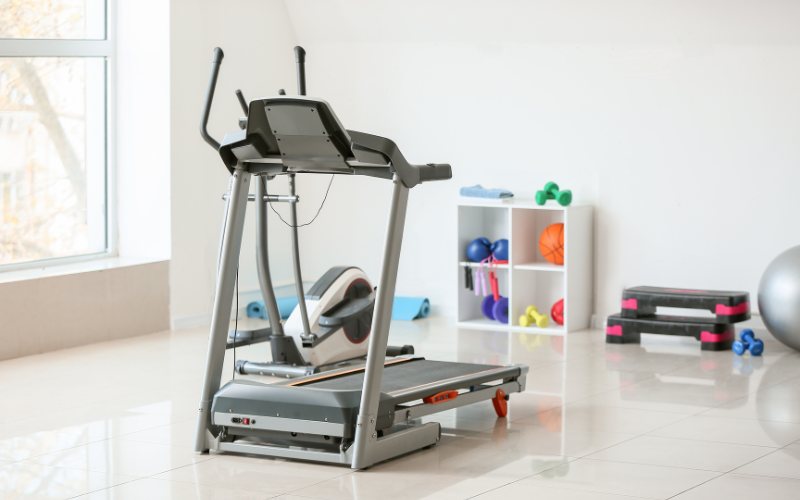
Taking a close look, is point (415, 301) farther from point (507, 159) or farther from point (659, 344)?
point (659, 344)

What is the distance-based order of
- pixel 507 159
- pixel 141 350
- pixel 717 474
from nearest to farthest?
pixel 717 474
pixel 141 350
pixel 507 159

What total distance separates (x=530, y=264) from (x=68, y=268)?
9.87 ft

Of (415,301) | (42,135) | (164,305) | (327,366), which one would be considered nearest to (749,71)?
(415,301)

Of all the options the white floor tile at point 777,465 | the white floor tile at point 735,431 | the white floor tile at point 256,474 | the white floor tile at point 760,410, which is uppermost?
the white floor tile at point 760,410

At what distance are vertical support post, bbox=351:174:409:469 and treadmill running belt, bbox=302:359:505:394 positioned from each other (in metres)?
0.28

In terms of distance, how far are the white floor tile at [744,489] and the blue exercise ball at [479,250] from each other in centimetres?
358

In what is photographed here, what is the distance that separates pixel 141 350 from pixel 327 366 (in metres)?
1.38

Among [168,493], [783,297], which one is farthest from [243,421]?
[783,297]

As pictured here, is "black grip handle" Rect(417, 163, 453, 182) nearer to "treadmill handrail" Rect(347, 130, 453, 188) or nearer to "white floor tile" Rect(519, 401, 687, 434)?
"treadmill handrail" Rect(347, 130, 453, 188)

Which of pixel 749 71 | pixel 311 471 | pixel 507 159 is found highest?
pixel 749 71

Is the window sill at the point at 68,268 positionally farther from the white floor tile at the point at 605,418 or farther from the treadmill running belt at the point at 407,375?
the white floor tile at the point at 605,418

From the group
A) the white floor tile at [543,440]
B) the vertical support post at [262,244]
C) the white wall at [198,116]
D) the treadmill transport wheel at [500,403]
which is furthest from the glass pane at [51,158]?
the white floor tile at [543,440]

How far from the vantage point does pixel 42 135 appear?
6293 millimetres

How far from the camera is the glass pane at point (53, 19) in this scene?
6.01m
